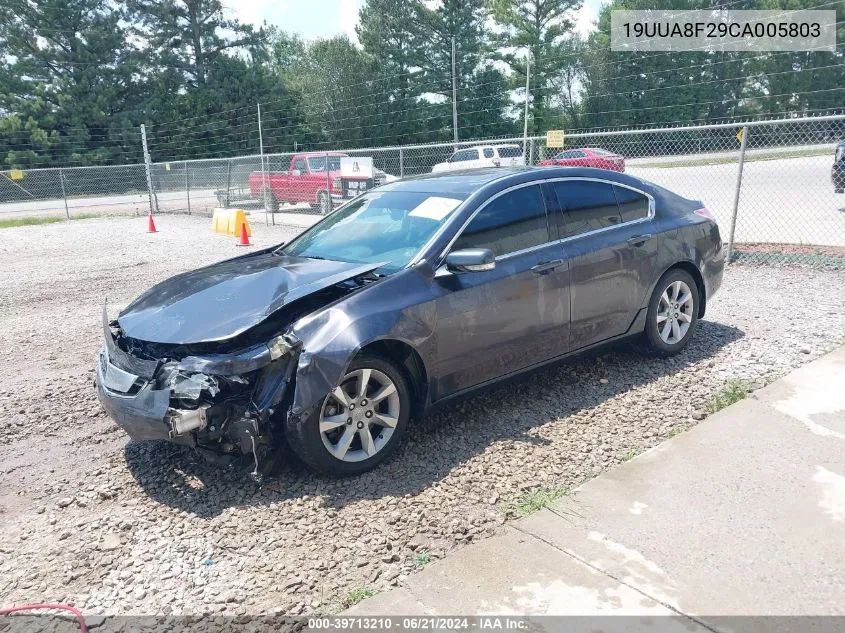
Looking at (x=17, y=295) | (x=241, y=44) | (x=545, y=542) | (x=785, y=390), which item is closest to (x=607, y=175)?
(x=785, y=390)

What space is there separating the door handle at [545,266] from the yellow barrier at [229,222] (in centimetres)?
1048

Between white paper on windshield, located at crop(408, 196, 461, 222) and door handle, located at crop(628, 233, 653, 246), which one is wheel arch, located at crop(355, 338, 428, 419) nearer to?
white paper on windshield, located at crop(408, 196, 461, 222)

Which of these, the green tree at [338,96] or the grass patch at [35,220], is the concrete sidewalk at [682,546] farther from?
the green tree at [338,96]

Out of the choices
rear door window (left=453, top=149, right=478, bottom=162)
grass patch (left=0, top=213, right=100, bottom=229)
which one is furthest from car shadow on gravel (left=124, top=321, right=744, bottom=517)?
grass patch (left=0, top=213, right=100, bottom=229)

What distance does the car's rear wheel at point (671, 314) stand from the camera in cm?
525

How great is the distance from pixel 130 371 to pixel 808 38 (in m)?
44.9

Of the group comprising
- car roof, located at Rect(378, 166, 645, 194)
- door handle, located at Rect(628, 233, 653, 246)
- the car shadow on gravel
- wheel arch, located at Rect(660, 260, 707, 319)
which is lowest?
the car shadow on gravel

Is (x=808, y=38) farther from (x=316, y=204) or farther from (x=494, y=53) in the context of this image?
(x=316, y=204)

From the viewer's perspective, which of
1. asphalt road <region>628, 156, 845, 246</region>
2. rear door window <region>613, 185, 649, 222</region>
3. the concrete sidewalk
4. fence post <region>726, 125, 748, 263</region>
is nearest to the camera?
the concrete sidewalk

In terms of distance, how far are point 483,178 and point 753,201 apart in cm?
1426

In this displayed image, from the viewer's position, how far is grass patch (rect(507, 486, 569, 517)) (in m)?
3.35

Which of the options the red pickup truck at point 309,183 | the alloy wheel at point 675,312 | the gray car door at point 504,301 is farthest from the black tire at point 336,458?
the red pickup truck at point 309,183

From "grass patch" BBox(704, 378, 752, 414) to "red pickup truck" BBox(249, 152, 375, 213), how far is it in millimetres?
13051

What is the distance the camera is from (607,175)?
520cm
